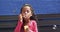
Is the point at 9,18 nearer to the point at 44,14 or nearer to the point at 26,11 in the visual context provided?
the point at 44,14

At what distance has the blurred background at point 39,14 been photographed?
2811 mm

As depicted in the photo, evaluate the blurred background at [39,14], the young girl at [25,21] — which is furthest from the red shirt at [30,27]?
the blurred background at [39,14]

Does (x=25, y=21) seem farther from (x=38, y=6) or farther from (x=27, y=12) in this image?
(x=38, y=6)

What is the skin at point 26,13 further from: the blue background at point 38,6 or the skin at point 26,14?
the blue background at point 38,6

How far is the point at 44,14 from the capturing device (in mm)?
2816

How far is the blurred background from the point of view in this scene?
2811mm

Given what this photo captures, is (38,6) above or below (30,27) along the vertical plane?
above

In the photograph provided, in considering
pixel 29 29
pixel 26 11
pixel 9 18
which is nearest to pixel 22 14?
pixel 26 11

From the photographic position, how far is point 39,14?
282 centimetres

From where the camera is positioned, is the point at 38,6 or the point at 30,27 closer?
the point at 30,27

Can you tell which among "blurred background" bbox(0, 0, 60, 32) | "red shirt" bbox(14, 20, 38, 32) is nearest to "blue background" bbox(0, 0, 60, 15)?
"blurred background" bbox(0, 0, 60, 32)

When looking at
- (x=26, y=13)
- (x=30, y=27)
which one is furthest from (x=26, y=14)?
(x=30, y=27)

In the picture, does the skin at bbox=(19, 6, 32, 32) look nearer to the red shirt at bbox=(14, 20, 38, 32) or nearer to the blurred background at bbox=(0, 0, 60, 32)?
the red shirt at bbox=(14, 20, 38, 32)

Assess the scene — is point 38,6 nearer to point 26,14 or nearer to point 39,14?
point 39,14
